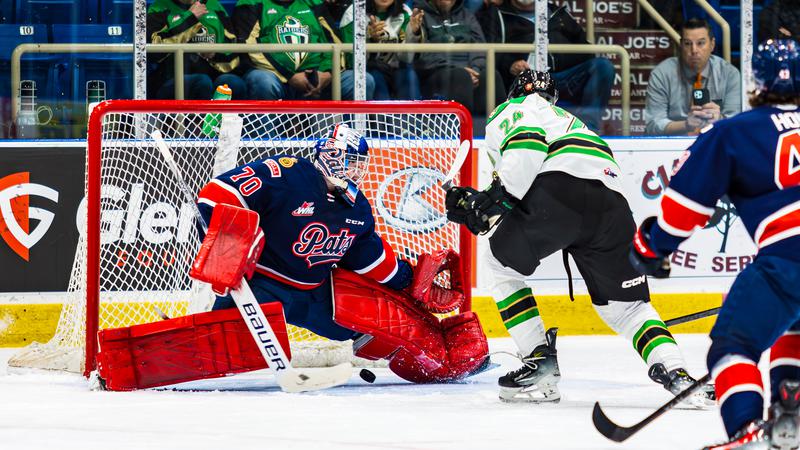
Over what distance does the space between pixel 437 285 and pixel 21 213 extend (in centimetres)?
176

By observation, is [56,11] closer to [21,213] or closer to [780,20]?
[21,213]

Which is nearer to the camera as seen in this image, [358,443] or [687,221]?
[687,221]

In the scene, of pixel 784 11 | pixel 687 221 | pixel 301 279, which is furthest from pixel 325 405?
pixel 784 11

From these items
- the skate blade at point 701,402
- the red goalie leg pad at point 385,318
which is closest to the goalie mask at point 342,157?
the red goalie leg pad at point 385,318

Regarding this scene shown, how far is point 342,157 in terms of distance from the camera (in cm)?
400

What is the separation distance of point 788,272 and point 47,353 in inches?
108

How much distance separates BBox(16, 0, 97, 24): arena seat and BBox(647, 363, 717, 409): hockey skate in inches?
109

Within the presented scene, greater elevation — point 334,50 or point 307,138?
point 334,50

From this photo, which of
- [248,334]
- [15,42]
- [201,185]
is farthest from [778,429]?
[15,42]

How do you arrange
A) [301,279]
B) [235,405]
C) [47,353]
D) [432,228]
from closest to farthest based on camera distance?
[235,405]
[301,279]
[47,353]
[432,228]

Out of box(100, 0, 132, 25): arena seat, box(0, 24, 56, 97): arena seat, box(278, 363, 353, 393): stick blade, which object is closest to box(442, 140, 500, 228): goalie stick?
box(278, 363, 353, 393): stick blade

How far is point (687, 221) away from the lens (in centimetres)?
254

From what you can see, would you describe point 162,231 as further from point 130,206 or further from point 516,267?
point 516,267

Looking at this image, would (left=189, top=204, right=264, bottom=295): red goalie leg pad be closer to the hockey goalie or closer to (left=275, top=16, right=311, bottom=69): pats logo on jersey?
the hockey goalie
